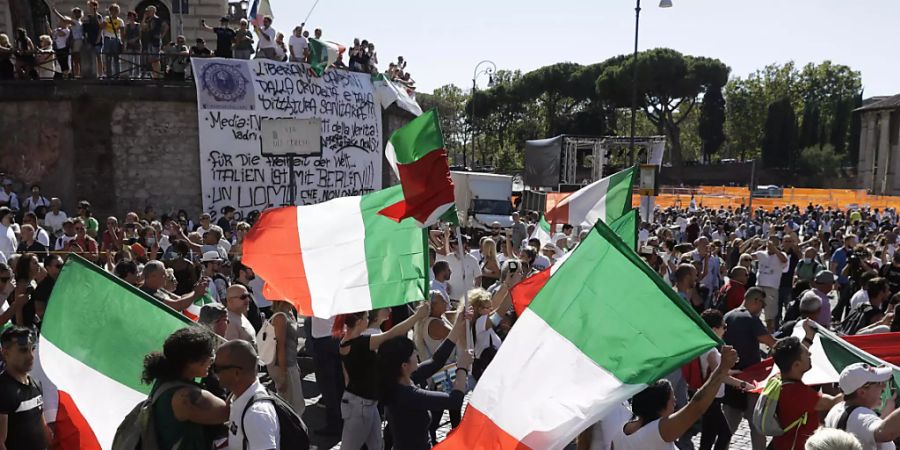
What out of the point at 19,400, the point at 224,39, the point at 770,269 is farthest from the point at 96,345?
the point at 224,39

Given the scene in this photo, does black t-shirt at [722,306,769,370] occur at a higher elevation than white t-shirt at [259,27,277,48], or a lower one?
lower

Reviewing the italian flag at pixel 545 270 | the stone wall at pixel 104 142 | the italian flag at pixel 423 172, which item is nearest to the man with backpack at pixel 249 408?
the italian flag at pixel 545 270

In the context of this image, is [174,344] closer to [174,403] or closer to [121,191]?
[174,403]

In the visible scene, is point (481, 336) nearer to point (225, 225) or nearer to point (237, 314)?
point (237, 314)

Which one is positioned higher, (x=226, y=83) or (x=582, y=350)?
(x=226, y=83)

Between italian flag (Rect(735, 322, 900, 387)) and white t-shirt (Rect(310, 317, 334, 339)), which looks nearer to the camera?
italian flag (Rect(735, 322, 900, 387))

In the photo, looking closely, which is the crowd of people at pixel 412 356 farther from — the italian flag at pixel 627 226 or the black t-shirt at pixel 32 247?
the italian flag at pixel 627 226

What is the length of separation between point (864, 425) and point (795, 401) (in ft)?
1.97

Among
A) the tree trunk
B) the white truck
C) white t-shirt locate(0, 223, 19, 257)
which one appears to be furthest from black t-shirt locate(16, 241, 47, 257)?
the tree trunk

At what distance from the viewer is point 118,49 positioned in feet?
64.5

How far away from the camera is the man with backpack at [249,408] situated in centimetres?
365

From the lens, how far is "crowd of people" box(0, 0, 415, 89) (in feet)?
62.6

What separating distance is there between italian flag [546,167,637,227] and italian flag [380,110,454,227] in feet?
13.2

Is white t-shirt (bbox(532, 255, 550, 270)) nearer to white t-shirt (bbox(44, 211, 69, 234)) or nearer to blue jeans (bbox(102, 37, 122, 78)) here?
white t-shirt (bbox(44, 211, 69, 234))
